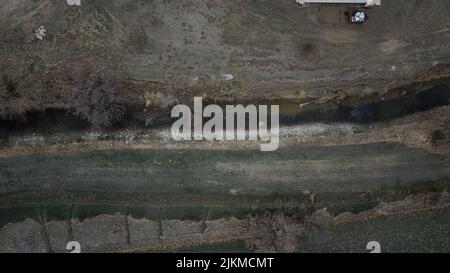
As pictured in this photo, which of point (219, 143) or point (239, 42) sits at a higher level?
point (239, 42)

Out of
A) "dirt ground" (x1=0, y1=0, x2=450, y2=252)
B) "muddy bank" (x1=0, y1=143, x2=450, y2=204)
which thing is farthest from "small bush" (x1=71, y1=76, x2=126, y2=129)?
"muddy bank" (x1=0, y1=143, x2=450, y2=204)

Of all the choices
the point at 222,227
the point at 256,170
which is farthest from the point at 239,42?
the point at 222,227

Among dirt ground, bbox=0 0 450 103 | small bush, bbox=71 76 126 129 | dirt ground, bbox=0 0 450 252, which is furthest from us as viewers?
dirt ground, bbox=0 0 450 252

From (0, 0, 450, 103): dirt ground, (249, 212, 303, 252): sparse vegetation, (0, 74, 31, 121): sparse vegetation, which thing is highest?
(0, 0, 450, 103): dirt ground

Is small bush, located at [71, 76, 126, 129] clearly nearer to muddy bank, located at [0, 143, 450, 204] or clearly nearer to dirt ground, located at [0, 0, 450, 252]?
dirt ground, located at [0, 0, 450, 252]

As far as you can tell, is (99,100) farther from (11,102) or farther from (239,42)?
(239,42)

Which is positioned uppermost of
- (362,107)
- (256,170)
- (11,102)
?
(362,107)

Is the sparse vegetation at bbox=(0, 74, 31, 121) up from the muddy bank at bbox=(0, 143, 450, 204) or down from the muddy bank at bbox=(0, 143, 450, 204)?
up

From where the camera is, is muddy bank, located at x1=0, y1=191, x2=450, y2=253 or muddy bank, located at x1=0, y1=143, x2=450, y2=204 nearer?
muddy bank, located at x1=0, y1=191, x2=450, y2=253

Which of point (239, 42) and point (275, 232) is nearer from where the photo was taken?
point (275, 232)

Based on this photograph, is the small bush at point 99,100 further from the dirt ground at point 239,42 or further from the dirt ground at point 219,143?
the dirt ground at point 239,42

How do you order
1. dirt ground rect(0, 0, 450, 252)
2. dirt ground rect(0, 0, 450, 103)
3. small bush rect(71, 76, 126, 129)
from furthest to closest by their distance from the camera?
dirt ground rect(0, 0, 450, 252) → dirt ground rect(0, 0, 450, 103) → small bush rect(71, 76, 126, 129)

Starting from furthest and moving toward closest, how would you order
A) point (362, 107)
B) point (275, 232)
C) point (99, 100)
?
point (362, 107), point (275, 232), point (99, 100)
